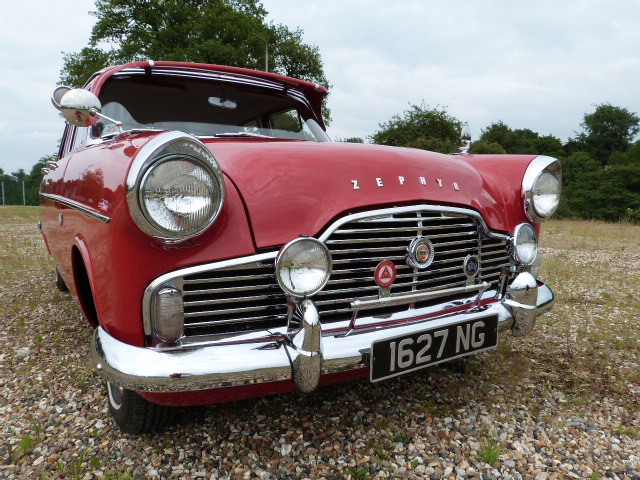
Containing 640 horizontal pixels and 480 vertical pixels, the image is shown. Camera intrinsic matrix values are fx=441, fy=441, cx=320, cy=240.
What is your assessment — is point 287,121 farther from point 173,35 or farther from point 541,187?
point 173,35

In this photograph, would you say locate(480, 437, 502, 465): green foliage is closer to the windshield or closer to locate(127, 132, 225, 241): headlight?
locate(127, 132, 225, 241): headlight

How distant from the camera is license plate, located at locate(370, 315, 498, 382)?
156 cm

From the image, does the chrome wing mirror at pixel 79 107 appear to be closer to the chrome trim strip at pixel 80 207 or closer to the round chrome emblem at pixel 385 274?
the chrome trim strip at pixel 80 207

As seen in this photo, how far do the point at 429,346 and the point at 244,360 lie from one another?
2.34 feet

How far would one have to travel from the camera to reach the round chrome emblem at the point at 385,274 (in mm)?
1675

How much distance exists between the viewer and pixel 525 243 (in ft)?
→ 7.06

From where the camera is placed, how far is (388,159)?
184 cm

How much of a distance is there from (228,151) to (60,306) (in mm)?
2847

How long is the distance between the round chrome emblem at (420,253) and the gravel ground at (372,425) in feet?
2.35

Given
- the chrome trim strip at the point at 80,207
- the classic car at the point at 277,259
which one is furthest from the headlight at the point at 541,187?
the chrome trim strip at the point at 80,207

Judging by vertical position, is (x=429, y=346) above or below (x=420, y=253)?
below

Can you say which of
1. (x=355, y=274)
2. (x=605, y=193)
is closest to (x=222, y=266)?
(x=355, y=274)

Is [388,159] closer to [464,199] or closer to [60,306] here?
[464,199]

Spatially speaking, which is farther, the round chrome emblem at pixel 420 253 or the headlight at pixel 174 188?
the round chrome emblem at pixel 420 253
